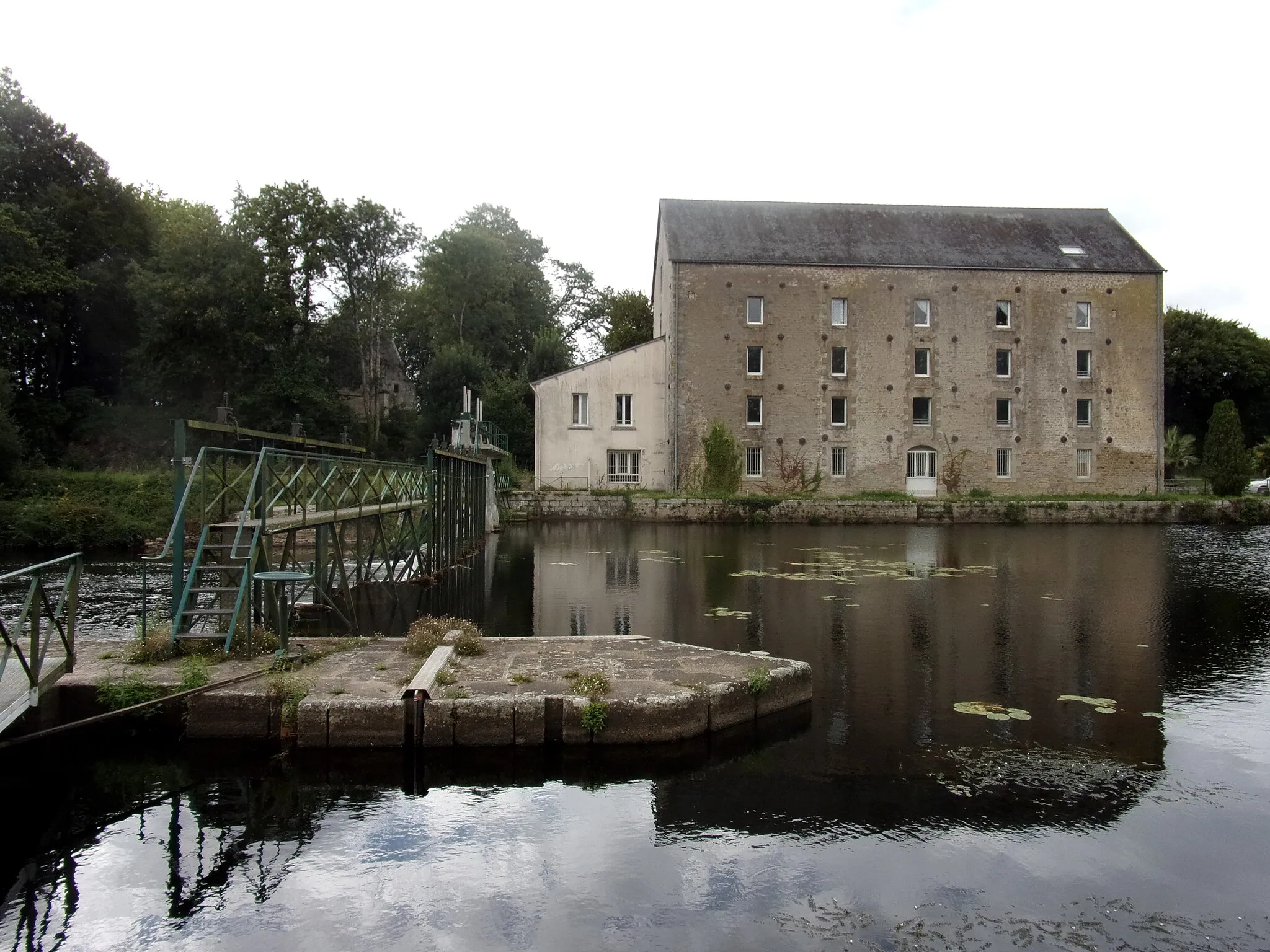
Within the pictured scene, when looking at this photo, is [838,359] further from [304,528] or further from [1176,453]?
[304,528]

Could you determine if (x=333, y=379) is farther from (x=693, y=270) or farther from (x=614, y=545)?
(x=614, y=545)

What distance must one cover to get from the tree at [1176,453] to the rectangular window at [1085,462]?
10.6m

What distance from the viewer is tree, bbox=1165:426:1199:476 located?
47.9 m

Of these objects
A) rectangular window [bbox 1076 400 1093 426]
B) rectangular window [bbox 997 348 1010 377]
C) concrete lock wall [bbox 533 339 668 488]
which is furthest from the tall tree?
rectangular window [bbox 1076 400 1093 426]

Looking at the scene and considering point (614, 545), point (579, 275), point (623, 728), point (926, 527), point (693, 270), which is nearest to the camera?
point (623, 728)

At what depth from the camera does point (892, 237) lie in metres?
40.5

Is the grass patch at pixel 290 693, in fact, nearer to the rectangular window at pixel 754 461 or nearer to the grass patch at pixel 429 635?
Answer: the grass patch at pixel 429 635

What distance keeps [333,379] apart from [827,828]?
42153 mm

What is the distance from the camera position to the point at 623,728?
274 inches

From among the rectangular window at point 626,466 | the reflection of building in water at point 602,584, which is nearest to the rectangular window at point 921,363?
the rectangular window at point 626,466

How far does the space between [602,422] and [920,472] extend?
1439 cm

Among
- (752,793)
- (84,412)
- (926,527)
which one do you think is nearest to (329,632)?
(752,793)

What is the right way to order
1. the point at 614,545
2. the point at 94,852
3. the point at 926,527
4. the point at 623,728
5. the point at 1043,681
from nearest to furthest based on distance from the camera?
the point at 94,852
the point at 623,728
the point at 1043,681
the point at 614,545
the point at 926,527

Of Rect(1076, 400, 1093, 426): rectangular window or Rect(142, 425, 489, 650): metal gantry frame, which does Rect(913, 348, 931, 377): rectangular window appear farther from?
Rect(142, 425, 489, 650): metal gantry frame
